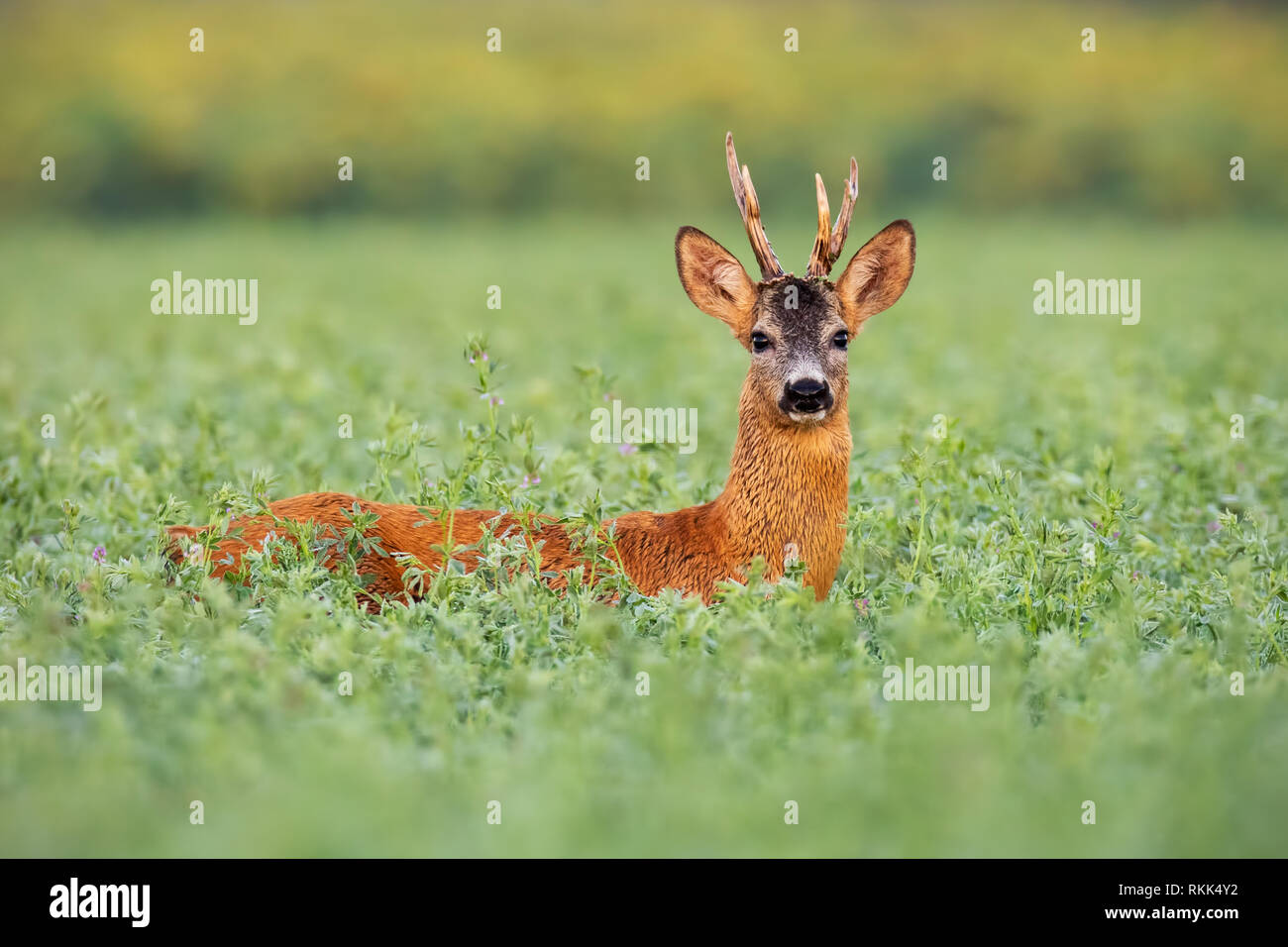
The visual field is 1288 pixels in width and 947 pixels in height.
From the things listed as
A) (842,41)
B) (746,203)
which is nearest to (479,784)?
(746,203)

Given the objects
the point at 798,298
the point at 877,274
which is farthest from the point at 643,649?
the point at 877,274

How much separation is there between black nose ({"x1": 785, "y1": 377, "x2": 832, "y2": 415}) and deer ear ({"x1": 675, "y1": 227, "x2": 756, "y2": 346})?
1.45 ft

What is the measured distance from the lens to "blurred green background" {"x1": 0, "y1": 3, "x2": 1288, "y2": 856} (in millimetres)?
4133

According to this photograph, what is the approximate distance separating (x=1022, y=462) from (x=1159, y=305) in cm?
837

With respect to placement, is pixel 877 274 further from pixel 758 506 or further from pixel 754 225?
pixel 758 506

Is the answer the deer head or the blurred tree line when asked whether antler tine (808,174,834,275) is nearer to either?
the deer head

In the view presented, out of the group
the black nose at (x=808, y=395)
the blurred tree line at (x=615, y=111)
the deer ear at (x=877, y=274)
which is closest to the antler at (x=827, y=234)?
the deer ear at (x=877, y=274)

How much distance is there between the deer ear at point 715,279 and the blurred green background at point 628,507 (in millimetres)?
664

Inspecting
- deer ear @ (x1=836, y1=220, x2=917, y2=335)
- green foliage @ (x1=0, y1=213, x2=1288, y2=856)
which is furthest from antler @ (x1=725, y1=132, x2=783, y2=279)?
green foliage @ (x1=0, y1=213, x2=1288, y2=856)

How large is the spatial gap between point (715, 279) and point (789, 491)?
892mm

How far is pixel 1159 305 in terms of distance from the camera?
15.1 m

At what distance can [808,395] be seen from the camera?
5766mm

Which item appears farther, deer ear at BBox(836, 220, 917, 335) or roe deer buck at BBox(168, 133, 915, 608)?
deer ear at BBox(836, 220, 917, 335)
